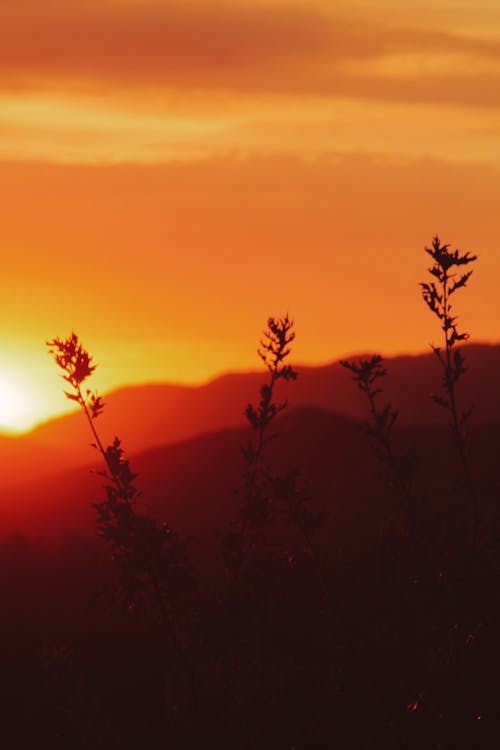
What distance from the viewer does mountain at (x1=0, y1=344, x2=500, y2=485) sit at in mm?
75188

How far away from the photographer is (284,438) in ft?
149

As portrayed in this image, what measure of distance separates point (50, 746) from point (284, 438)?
28.4m

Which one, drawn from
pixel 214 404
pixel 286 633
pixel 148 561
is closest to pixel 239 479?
pixel 286 633

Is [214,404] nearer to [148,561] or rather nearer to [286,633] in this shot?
[286,633]

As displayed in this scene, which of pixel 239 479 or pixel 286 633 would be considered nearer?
pixel 286 633

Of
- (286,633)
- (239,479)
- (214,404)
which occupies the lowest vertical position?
(286,633)

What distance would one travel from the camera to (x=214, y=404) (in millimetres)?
87000

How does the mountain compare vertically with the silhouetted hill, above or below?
above

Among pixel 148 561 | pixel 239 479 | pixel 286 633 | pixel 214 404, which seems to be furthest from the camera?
pixel 214 404

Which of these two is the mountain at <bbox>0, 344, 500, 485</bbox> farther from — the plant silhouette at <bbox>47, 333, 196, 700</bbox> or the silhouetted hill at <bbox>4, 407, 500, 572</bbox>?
the plant silhouette at <bbox>47, 333, 196, 700</bbox>

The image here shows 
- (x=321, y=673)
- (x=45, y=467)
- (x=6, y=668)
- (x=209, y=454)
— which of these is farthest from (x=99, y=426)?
(x=321, y=673)

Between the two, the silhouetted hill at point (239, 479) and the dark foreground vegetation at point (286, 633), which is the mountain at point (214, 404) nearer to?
the silhouetted hill at point (239, 479)

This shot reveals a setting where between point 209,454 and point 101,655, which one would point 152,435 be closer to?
point 209,454

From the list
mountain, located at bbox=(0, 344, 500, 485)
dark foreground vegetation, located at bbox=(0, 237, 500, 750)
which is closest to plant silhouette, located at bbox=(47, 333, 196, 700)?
dark foreground vegetation, located at bbox=(0, 237, 500, 750)
